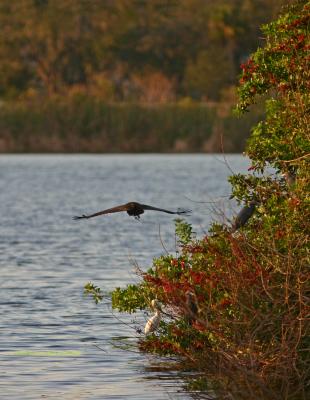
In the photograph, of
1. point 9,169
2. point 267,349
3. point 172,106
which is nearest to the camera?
point 267,349

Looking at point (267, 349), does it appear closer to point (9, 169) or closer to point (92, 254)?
point (92, 254)

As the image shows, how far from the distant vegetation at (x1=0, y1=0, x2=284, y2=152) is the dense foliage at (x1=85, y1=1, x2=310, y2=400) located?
71081 mm

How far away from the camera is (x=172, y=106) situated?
87.7 meters

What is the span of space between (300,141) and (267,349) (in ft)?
10.3

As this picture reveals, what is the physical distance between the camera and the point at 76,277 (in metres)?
26.9

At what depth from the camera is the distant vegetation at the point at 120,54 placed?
90.4m

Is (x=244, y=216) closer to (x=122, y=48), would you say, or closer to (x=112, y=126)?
(x=112, y=126)

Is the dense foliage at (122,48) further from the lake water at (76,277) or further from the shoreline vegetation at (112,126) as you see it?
the lake water at (76,277)

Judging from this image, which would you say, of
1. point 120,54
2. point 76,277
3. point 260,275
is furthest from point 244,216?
point 120,54

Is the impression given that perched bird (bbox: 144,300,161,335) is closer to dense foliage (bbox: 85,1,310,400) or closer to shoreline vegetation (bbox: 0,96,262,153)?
dense foliage (bbox: 85,1,310,400)

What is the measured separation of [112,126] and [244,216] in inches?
2777

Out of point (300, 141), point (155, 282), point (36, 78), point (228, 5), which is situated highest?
point (300, 141)

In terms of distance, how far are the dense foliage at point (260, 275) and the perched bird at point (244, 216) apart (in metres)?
0.09

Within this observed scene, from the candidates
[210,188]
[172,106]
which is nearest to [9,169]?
[172,106]
